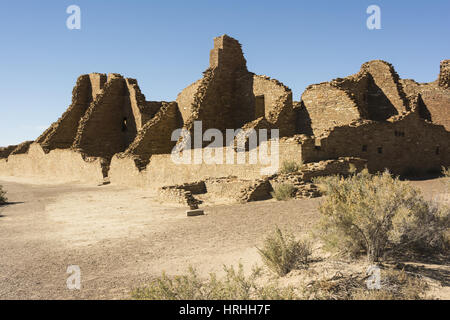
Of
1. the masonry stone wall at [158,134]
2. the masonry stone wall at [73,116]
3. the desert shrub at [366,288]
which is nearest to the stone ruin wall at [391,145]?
the desert shrub at [366,288]

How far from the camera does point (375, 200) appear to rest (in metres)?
4.10

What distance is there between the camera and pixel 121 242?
6.68 meters

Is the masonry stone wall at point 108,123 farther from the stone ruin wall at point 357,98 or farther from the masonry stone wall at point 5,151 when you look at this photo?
the masonry stone wall at point 5,151

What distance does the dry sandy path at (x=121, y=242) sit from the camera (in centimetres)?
466

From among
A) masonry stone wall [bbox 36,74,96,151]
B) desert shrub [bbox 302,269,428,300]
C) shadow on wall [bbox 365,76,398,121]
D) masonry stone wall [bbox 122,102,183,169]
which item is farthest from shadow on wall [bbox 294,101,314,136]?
masonry stone wall [bbox 36,74,96,151]

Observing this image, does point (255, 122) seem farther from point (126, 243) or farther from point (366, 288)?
point (366, 288)

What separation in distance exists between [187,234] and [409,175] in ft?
36.7

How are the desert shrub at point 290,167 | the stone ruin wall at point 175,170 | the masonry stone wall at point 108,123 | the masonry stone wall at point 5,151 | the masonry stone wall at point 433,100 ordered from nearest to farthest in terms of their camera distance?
the desert shrub at point 290,167 < the stone ruin wall at point 175,170 < the masonry stone wall at point 433,100 < the masonry stone wall at point 108,123 < the masonry stone wall at point 5,151

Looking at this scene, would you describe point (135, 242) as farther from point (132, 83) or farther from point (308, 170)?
point (132, 83)

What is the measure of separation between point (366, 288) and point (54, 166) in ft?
83.5

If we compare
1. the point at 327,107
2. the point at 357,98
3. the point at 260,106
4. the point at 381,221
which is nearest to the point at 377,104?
the point at 357,98

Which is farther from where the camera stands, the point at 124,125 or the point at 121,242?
the point at 124,125

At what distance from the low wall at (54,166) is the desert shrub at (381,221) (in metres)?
18.1
